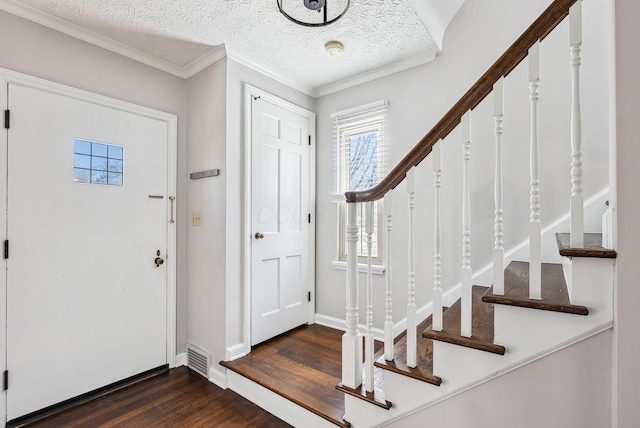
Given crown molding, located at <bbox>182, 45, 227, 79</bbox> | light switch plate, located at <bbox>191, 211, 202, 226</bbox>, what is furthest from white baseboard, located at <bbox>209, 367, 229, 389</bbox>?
crown molding, located at <bbox>182, 45, 227, 79</bbox>

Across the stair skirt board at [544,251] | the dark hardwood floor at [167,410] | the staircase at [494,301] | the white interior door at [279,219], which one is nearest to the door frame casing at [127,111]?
the dark hardwood floor at [167,410]

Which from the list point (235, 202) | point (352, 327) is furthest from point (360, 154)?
point (352, 327)

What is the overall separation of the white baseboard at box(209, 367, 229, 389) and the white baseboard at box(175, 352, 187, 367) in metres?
0.40

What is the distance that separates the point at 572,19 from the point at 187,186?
8.70ft

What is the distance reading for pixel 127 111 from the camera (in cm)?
228

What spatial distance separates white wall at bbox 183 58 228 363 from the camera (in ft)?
7.58

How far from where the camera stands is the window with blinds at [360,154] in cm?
264

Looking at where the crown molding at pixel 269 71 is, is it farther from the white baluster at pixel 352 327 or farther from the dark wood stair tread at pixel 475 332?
the dark wood stair tread at pixel 475 332

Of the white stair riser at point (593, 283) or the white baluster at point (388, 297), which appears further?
the white baluster at point (388, 297)

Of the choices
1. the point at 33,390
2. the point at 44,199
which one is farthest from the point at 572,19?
the point at 33,390

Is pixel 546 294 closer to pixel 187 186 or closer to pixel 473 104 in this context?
pixel 473 104

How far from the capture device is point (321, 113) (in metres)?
3.07

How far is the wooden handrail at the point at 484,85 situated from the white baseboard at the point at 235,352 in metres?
1.56

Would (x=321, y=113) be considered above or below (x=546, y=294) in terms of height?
above
